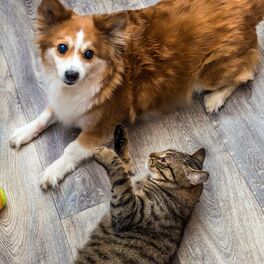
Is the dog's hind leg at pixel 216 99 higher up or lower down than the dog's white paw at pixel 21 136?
A: lower down

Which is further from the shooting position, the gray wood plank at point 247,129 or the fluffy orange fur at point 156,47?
the gray wood plank at point 247,129

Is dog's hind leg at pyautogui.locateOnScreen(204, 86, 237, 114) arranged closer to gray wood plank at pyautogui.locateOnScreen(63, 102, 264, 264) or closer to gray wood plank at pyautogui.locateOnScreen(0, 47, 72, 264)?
gray wood plank at pyautogui.locateOnScreen(63, 102, 264, 264)

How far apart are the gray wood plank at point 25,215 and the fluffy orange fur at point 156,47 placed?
0.36 m

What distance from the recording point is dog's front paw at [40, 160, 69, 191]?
2461 mm

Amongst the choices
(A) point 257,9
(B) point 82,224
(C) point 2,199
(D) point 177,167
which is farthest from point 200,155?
(C) point 2,199

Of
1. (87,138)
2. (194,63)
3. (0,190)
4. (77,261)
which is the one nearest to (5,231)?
(0,190)

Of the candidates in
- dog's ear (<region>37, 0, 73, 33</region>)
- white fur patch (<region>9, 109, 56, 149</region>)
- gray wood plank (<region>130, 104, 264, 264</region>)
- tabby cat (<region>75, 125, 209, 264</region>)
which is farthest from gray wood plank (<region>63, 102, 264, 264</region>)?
dog's ear (<region>37, 0, 73, 33</region>)

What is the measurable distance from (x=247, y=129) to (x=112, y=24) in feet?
3.36

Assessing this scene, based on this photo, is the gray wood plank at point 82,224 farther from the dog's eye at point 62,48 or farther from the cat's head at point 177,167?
the dog's eye at point 62,48

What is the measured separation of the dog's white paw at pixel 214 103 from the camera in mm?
2709

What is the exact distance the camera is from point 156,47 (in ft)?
7.88

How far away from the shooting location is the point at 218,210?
246 centimetres

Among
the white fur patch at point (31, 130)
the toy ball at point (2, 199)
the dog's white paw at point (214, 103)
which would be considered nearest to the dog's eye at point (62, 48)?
the white fur patch at point (31, 130)

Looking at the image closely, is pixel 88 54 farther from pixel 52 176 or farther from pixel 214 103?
pixel 214 103
